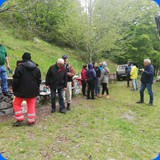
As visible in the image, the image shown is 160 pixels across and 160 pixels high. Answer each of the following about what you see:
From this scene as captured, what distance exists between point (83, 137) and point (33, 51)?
489 inches

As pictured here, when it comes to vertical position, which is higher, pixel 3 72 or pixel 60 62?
pixel 60 62

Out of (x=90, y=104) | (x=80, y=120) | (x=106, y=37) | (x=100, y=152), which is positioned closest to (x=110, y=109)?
(x=90, y=104)

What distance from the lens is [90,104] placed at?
7.95m

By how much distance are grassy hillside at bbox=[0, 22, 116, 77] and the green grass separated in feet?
17.8

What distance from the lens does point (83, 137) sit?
447cm

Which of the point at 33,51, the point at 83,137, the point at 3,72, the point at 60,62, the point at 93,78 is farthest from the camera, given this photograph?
the point at 33,51

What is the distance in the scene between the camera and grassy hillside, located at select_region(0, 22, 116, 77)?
12.1 meters

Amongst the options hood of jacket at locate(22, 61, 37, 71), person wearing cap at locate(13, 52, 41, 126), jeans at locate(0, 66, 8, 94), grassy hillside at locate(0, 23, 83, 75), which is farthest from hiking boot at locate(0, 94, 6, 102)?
grassy hillside at locate(0, 23, 83, 75)

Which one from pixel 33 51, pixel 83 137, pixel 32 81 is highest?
pixel 33 51

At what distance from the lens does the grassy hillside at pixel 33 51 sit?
39.6 ft

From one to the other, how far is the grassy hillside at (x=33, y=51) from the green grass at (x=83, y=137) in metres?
5.43

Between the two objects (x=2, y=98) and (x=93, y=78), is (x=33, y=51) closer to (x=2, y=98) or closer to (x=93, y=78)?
(x=93, y=78)

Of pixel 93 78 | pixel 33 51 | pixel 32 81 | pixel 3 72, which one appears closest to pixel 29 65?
pixel 32 81

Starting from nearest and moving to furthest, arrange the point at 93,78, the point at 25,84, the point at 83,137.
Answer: the point at 83,137, the point at 25,84, the point at 93,78
